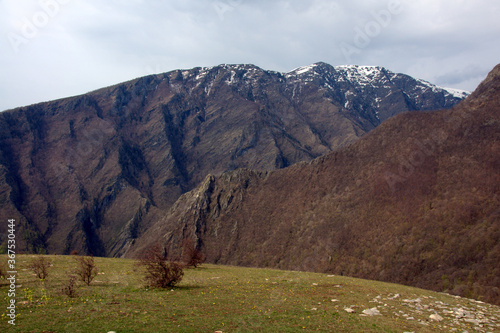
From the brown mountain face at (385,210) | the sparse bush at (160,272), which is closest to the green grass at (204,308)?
the sparse bush at (160,272)

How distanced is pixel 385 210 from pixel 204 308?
186 ft

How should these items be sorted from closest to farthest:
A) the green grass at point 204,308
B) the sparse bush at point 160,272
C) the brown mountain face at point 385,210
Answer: the green grass at point 204,308 < the sparse bush at point 160,272 < the brown mountain face at point 385,210

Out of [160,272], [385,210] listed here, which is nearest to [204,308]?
[160,272]

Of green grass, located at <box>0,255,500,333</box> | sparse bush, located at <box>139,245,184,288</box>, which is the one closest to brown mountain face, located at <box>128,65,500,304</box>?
green grass, located at <box>0,255,500,333</box>

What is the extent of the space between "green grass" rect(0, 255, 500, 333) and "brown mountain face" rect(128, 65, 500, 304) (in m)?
23.0

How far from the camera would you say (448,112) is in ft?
266

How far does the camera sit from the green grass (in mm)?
17031

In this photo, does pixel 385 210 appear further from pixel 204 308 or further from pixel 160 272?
pixel 204 308

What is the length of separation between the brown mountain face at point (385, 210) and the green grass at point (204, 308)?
22986 millimetres

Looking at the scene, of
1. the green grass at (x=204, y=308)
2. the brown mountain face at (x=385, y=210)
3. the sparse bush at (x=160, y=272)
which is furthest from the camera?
the brown mountain face at (x=385, y=210)

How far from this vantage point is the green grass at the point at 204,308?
1703 cm

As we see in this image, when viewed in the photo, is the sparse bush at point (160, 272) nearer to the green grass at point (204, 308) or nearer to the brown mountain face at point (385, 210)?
the green grass at point (204, 308)

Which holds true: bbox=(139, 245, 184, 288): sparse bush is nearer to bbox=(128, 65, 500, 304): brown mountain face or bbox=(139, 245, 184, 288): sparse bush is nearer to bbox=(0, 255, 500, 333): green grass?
bbox=(0, 255, 500, 333): green grass

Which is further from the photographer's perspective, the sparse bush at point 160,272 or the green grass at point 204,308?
the sparse bush at point 160,272
